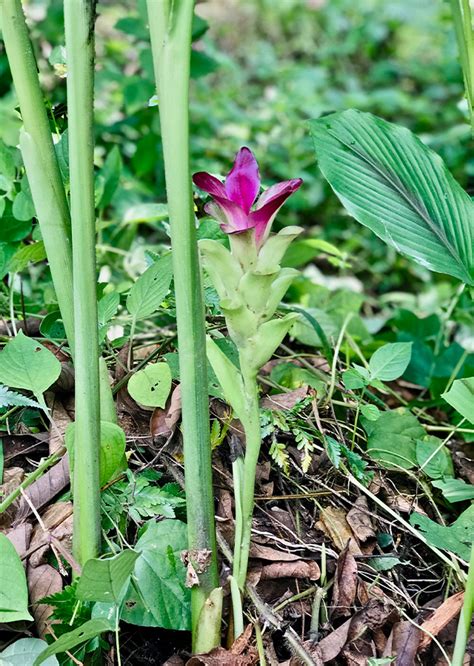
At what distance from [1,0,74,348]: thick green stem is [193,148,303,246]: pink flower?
5.4 inches

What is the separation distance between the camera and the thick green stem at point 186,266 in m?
0.59

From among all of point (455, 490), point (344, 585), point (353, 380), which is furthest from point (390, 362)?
point (344, 585)

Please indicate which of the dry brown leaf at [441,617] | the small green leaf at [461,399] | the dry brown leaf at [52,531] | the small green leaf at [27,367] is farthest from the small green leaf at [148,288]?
the dry brown leaf at [441,617]

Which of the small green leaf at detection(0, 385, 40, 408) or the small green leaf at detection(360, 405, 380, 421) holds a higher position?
the small green leaf at detection(0, 385, 40, 408)

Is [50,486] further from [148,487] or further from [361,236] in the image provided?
[361,236]

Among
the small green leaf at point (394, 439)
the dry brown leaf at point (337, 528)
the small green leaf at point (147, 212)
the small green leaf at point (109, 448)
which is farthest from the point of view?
the small green leaf at point (147, 212)

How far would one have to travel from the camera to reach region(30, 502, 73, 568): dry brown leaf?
0.74 m

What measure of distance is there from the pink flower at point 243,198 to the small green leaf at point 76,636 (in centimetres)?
33

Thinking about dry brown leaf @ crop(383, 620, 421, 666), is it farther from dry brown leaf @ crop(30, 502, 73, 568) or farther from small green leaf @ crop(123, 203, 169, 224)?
small green leaf @ crop(123, 203, 169, 224)

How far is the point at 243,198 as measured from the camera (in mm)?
658

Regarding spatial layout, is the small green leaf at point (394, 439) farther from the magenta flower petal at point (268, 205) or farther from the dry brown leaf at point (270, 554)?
the magenta flower petal at point (268, 205)

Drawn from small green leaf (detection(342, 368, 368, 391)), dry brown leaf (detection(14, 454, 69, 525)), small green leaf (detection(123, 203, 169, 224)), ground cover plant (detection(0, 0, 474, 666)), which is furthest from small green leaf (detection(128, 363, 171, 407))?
small green leaf (detection(123, 203, 169, 224))

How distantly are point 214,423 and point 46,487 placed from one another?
0.61ft

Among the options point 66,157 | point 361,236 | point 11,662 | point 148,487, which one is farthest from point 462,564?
point 361,236
